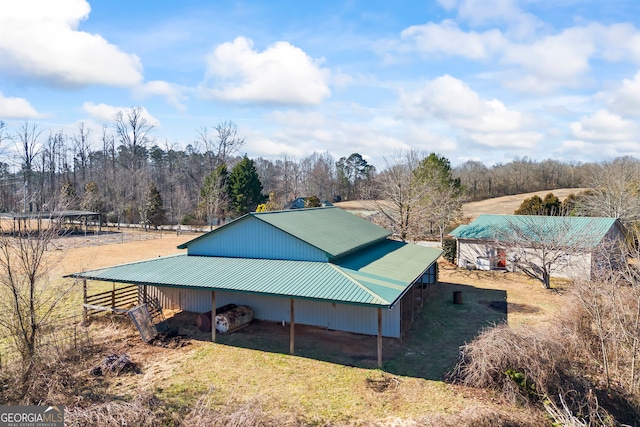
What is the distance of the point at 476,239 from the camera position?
31438 mm

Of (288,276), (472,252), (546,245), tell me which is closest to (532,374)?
(288,276)

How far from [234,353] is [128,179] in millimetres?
66091

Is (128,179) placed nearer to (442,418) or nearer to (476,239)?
(476,239)

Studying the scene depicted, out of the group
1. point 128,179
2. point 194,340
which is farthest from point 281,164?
point 194,340

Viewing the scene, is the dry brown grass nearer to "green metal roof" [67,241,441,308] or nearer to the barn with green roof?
the barn with green roof

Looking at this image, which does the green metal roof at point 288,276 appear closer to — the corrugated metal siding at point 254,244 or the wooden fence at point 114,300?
the corrugated metal siding at point 254,244

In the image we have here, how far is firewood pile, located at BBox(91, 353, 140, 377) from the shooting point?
13188mm

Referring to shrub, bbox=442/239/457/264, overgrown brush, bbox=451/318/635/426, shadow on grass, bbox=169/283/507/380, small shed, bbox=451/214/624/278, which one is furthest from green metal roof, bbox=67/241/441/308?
shrub, bbox=442/239/457/264

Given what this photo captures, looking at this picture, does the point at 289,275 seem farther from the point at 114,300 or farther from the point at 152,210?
the point at 152,210

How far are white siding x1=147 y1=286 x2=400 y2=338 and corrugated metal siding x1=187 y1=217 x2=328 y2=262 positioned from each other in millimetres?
1956

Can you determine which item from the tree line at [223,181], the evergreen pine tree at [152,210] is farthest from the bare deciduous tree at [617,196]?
the evergreen pine tree at [152,210]

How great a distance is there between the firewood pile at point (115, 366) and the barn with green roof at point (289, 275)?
3268 mm

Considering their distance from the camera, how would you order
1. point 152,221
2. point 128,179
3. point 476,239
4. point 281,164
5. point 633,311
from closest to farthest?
1. point 633,311
2. point 476,239
3. point 152,221
4. point 128,179
5. point 281,164

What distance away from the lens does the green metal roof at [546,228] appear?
2620 centimetres
